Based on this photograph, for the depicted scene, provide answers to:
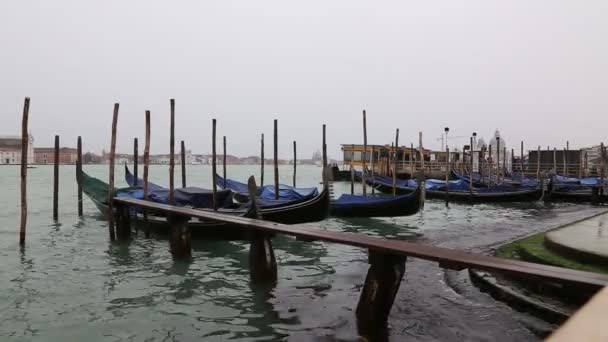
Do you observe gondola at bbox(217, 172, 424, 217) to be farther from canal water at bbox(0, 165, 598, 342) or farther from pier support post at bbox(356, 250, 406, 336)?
pier support post at bbox(356, 250, 406, 336)

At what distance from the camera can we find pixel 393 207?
12.6 m

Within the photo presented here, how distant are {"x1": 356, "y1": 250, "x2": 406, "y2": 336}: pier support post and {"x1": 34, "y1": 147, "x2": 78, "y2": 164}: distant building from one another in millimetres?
121652

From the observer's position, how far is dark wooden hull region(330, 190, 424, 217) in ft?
40.9

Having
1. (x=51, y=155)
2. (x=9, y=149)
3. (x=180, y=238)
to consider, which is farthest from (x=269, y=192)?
(x=51, y=155)

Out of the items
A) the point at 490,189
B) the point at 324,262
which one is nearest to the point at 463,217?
the point at 490,189

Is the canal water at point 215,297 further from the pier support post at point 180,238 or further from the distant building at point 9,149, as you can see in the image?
the distant building at point 9,149

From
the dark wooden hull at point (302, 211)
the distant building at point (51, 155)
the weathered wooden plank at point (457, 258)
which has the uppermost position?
the distant building at point (51, 155)

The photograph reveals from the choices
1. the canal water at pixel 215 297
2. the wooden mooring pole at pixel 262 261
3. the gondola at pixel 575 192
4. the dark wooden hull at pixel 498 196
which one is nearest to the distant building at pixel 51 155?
the dark wooden hull at pixel 498 196

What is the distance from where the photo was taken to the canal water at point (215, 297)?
4.45m

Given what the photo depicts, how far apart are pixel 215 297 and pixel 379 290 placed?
7.37 ft

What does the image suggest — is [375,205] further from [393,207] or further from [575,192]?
[575,192]

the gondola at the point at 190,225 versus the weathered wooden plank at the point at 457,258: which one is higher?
the weathered wooden plank at the point at 457,258

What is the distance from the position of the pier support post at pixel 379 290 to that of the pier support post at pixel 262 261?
1840mm

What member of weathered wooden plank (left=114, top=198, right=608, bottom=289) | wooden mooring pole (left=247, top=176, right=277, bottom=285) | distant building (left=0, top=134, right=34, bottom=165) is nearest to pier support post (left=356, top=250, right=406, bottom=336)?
weathered wooden plank (left=114, top=198, right=608, bottom=289)
